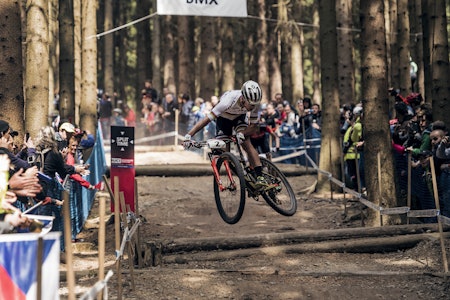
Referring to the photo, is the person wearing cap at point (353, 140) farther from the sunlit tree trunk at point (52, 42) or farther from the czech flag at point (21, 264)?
the czech flag at point (21, 264)

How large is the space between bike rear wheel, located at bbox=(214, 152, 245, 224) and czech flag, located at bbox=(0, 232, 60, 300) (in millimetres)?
5342

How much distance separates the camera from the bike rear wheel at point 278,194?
10.9 m

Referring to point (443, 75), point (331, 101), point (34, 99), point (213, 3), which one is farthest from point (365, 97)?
point (213, 3)

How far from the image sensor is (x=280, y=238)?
38.3 ft

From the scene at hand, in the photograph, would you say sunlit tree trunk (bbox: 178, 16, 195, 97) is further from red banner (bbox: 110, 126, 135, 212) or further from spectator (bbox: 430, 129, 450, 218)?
spectator (bbox: 430, 129, 450, 218)

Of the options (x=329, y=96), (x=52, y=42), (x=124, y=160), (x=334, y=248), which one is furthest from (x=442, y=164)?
(x=52, y=42)

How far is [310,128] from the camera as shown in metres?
20.6

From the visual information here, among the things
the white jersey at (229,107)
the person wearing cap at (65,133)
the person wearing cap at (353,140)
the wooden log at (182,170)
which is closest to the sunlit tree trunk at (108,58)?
the wooden log at (182,170)

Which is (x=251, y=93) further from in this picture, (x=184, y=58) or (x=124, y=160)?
(x=184, y=58)

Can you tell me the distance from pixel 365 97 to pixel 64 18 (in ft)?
26.4

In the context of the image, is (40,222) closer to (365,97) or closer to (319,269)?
(319,269)

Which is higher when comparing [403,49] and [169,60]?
[169,60]

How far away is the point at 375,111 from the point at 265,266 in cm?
363

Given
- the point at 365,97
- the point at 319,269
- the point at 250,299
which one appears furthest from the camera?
the point at 365,97
